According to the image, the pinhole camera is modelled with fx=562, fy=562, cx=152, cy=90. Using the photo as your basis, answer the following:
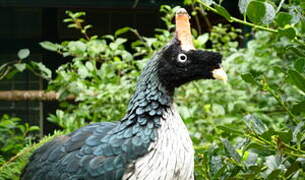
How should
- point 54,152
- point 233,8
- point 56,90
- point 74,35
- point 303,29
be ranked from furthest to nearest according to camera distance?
point 233,8
point 74,35
point 56,90
point 54,152
point 303,29

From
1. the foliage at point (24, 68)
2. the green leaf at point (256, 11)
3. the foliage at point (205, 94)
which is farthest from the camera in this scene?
the foliage at point (24, 68)

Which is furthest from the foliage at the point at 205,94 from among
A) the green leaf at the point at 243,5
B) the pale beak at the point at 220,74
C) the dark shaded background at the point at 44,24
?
the dark shaded background at the point at 44,24

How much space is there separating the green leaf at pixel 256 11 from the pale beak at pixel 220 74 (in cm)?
17

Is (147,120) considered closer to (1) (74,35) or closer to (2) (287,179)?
(2) (287,179)

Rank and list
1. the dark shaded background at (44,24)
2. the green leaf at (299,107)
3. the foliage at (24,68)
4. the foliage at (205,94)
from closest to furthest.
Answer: the green leaf at (299,107)
the foliage at (205,94)
the foliage at (24,68)
the dark shaded background at (44,24)

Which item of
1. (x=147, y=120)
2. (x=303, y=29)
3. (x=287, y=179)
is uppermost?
(x=303, y=29)

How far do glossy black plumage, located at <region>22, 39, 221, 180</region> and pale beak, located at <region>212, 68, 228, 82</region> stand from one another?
1cm

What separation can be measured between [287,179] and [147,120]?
389 mm

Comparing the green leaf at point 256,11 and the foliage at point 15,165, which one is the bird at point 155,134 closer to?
the green leaf at point 256,11

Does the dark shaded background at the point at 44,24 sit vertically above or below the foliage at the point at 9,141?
above

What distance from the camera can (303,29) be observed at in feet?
4.30

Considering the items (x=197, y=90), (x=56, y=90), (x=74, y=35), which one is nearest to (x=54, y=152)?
(x=56, y=90)

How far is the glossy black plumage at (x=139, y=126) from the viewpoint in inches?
53.4

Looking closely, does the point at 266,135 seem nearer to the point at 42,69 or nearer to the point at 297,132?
the point at 297,132
